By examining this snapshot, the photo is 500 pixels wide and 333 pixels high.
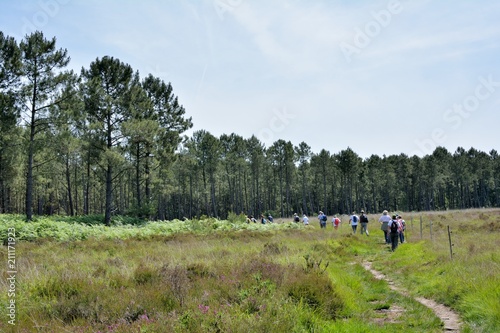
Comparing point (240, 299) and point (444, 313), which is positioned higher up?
point (240, 299)

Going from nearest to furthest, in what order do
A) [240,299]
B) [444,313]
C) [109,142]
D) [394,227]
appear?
1. [240,299]
2. [444,313]
3. [394,227]
4. [109,142]

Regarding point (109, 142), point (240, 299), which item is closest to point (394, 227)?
point (240, 299)

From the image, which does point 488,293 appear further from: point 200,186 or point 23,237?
point 200,186

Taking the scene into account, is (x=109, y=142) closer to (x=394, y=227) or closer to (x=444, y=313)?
(x=394, y=227)

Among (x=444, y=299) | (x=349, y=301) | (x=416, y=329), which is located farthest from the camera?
(x=444, y=299)

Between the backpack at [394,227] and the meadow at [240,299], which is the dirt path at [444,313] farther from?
the backpack at [394,227]

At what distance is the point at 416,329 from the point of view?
584cm

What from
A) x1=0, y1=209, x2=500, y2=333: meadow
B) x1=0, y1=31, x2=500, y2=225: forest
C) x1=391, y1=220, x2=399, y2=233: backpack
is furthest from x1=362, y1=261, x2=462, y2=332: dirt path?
x1=0, y1=31, x2=500, y2=225: forest

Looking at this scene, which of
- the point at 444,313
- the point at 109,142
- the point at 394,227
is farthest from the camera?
the point at 109,142

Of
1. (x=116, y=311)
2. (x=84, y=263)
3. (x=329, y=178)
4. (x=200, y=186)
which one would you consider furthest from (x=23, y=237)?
(x=329, y=178)

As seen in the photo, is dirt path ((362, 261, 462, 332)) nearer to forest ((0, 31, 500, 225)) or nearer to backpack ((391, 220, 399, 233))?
backpack ((391, 220, 399, 233))

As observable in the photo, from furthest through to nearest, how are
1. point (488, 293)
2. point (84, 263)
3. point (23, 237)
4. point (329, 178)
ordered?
point (329, 178), point (23, 237), point (84, 263), point (488, 293)

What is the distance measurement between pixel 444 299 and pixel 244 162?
5719 cm

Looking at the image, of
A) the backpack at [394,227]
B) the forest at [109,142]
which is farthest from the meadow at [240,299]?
the forest at [109,142]
